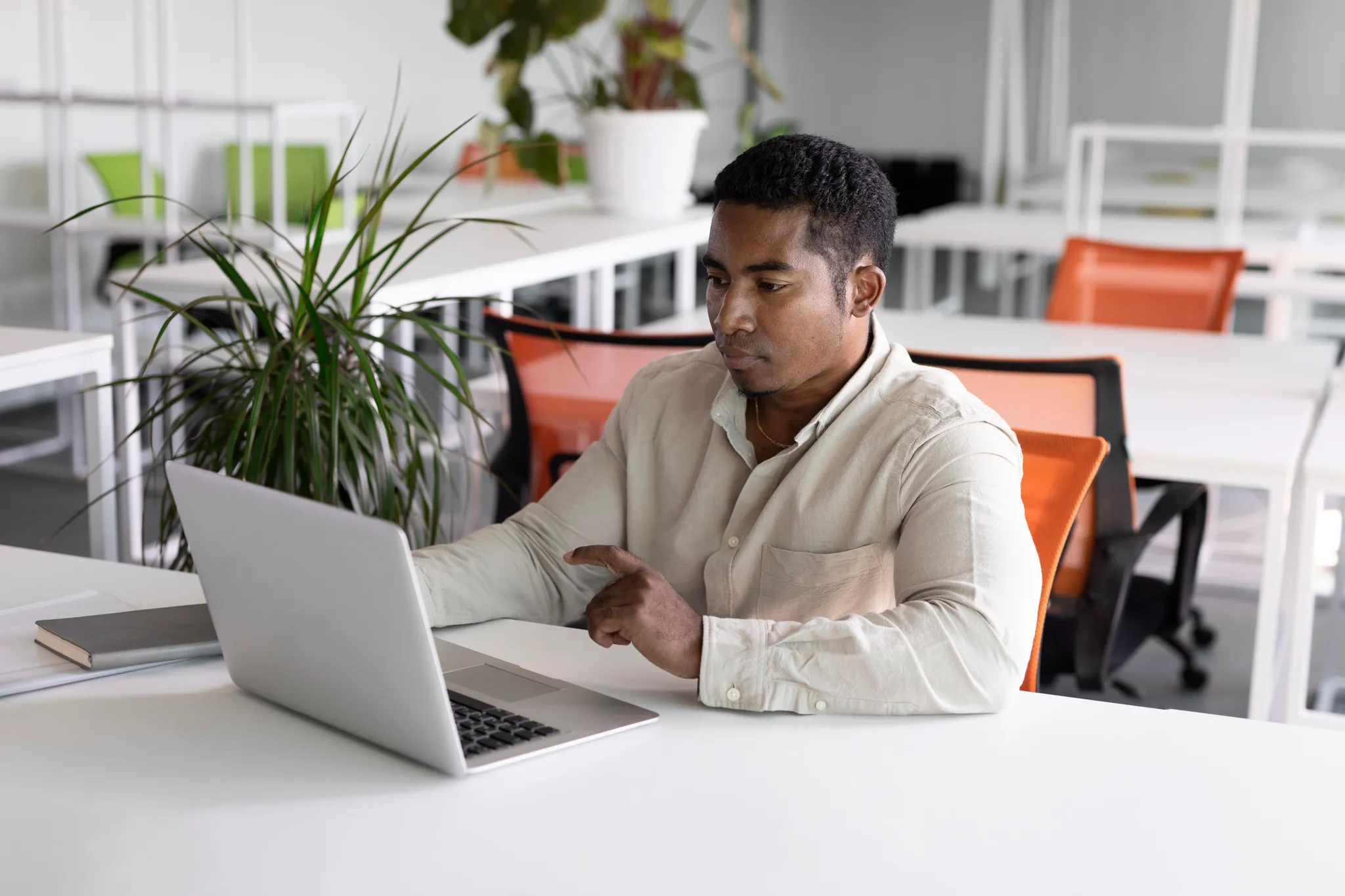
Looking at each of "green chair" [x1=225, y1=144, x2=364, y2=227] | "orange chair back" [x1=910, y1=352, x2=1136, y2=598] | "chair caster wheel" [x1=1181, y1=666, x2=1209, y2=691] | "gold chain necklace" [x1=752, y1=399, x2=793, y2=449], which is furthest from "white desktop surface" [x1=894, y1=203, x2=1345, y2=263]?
"gold chain necklace" [x1=752, y1=399, x2=793, y2=449]

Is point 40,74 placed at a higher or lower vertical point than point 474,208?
higher

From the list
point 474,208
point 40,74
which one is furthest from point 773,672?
point 40,74

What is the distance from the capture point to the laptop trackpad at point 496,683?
1.31 meters

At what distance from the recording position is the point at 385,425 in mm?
1974

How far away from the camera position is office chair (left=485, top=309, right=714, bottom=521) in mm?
2352

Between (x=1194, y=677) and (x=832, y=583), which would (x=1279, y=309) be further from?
(x=832, y=583)

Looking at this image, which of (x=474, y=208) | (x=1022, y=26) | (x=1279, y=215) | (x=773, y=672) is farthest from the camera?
(x=1022, y=26)

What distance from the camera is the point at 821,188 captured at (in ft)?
4.80

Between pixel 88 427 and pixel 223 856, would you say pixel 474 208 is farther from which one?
pixel 223 856

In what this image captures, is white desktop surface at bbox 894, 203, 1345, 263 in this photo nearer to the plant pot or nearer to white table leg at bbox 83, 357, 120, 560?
the plant pot

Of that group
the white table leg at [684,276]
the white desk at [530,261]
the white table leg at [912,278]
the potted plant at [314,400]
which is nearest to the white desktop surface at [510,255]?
the white desk at [530,261]

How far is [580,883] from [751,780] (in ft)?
0.67

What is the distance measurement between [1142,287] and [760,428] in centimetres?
259

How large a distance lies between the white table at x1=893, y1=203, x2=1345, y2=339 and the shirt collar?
3.14 m
